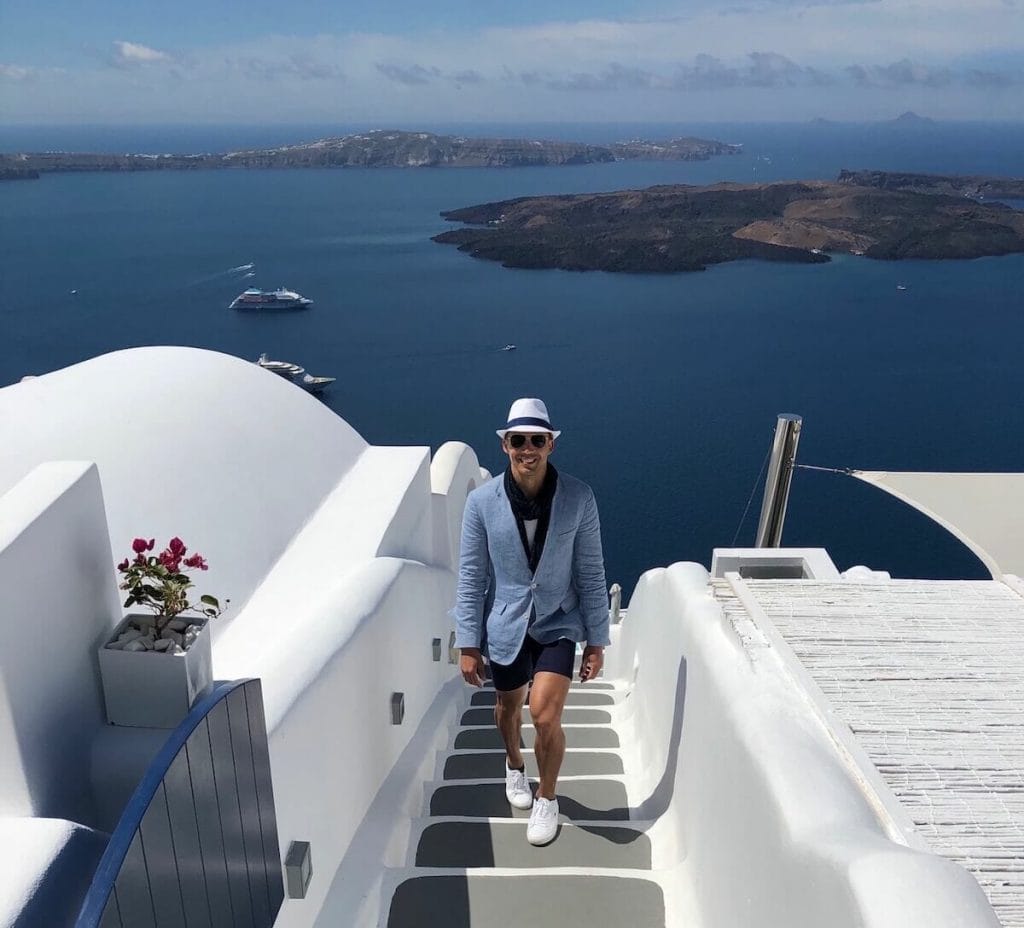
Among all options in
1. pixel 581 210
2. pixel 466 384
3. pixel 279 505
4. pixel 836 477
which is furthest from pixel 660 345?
pixel 279 505

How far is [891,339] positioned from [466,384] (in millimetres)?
25474

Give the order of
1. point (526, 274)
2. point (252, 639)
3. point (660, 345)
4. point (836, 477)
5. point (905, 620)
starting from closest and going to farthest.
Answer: point (905, 620) → point (252, 639) → point (836, 477) → point (660, 345) → point (526, 274)

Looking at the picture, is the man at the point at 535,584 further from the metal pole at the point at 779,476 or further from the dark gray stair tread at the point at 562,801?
the metal pole at the point at 779,476

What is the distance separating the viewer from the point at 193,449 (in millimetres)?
4492

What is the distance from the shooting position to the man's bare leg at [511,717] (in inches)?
106

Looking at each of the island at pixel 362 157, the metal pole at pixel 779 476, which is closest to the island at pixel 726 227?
the island at pixel 362 157

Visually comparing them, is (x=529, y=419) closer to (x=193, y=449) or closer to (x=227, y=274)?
(x=193, y=449)

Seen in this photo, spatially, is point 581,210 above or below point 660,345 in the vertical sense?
above

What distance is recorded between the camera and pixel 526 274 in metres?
67.8

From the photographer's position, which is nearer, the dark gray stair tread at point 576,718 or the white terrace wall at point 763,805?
the white terrace wall at point 763,805

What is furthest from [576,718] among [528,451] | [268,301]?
[268,301]

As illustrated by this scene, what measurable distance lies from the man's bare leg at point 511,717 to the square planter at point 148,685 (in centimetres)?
97

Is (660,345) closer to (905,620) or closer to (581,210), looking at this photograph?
(581,210)

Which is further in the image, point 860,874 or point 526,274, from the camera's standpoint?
point 526,274
